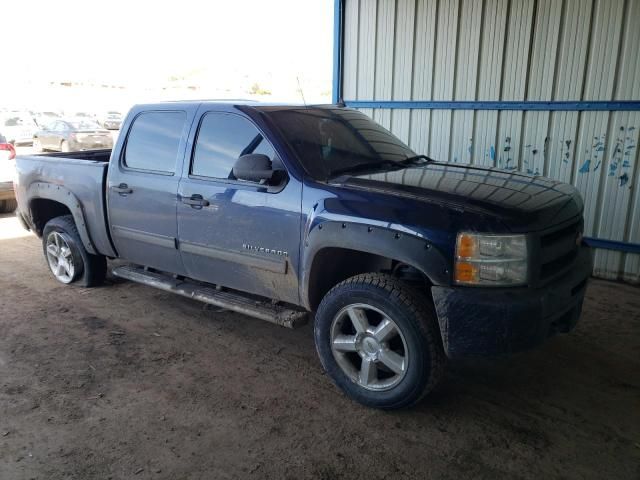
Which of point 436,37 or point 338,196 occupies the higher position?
point 436,37

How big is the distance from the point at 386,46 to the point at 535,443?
19.5 feet

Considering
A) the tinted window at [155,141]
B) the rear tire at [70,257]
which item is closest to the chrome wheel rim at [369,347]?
the tinted window at [155,141]

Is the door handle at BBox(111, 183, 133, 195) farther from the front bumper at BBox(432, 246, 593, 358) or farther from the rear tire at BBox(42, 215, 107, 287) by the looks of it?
the front bumper at BBox(432, 246, 593, 358)

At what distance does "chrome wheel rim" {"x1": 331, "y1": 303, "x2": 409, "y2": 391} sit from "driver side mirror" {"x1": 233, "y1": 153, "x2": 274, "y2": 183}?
1074mm

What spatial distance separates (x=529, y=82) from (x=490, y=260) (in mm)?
4250

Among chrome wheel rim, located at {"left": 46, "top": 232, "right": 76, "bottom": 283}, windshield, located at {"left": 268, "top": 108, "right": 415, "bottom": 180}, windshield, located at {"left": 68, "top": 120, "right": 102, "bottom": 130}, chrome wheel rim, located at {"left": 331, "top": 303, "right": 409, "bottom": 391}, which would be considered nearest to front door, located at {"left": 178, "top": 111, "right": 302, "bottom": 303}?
windshield, located at {"left": 268, "top": 108, "right": 415, "bottom": 180}

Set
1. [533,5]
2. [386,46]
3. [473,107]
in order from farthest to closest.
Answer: [386,46] → [473,107] → [533,5]

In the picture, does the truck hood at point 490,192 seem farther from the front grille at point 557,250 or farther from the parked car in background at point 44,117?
the parked car in background at point 44,117

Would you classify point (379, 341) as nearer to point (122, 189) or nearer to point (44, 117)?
point (122, 189)

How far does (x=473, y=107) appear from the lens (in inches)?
273

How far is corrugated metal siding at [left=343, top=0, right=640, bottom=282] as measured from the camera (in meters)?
6.00

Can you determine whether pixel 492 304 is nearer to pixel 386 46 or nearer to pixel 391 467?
pixel 391 467

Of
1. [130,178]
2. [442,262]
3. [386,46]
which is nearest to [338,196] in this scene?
[442,262]

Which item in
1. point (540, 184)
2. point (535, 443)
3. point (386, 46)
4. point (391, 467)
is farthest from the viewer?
point (386, 46)
